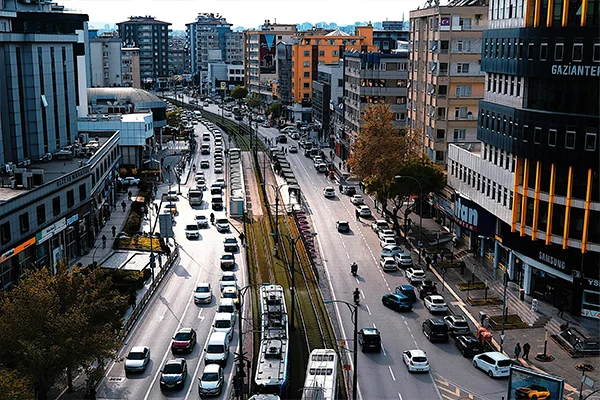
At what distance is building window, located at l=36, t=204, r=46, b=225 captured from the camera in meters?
62.1

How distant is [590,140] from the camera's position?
52938 mm

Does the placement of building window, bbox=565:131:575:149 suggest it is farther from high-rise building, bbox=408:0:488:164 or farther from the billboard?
high-rise building, bbox=408:0:488:164

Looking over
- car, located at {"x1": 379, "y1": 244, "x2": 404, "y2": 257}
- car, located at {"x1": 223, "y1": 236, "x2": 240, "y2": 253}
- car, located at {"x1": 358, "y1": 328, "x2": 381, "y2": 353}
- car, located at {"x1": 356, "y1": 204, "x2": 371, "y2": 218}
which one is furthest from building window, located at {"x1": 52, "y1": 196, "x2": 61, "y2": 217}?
car, located at {"x1": 356, "y1": 204, "x2": 371, "y2": 218}

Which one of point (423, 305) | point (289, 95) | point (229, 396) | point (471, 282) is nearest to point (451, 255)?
point (471, 282)

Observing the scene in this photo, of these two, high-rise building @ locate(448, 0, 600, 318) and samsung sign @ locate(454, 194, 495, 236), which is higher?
high-rise building @ locate(448, 0, 600, 318)

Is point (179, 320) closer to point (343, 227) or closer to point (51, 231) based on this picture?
point (51, 231)

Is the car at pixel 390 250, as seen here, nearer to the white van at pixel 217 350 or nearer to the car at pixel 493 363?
the car at pixel 493 363

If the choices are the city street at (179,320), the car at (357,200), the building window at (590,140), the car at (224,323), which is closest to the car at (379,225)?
the car at (357,200)

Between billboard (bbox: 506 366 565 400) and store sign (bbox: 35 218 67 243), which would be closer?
billboard (bbox: 506 366 565 400)

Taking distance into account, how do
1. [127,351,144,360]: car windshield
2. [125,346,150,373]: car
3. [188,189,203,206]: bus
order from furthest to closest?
1. [188,189,203,206]: bus
2. [127,351,144,360]: car windshield
3. [125,346,150,373]: car

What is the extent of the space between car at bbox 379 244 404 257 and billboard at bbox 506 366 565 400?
3269 cm

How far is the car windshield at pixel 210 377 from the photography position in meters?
44.2

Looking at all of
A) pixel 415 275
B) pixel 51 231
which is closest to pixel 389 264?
pixel 415 275

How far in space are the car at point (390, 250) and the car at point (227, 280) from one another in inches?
586
